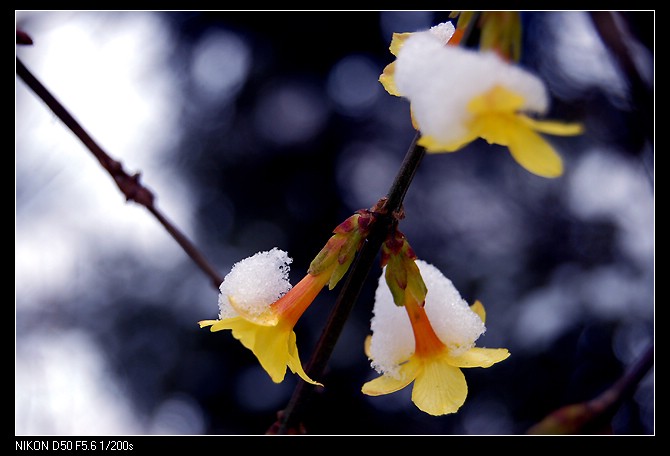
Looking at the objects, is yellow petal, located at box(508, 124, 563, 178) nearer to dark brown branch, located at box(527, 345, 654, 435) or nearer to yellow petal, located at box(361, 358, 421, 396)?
dark brown branch, located at box(527, 345, 654, 435)

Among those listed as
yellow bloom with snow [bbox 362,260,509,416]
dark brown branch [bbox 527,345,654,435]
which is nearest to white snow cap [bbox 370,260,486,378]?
yellow bloom with snow [bbox 362,260,509,416]

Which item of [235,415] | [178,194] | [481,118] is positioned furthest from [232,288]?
[235,415]

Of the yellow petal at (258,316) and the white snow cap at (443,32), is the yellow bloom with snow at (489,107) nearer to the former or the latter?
the white snow cap at (443,32)

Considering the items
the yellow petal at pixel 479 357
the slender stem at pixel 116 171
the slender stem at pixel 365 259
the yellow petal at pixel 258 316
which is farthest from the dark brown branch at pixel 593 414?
the slender stem at pixel 116 171

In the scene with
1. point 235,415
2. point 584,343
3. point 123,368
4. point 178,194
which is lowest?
point 235,415

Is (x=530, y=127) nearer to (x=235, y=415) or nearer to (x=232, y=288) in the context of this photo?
(x=232, y=288)
